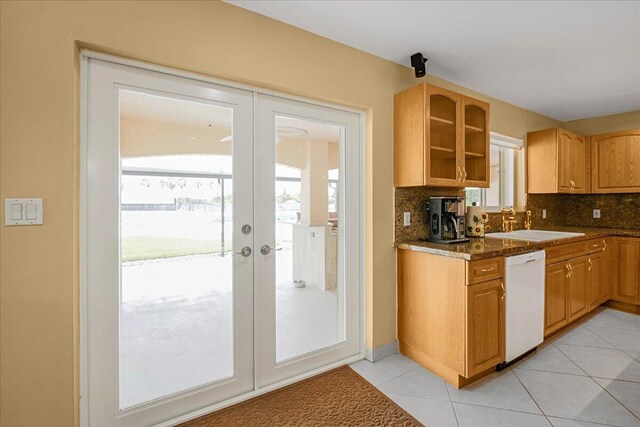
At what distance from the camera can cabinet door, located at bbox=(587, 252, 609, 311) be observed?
3291 mm

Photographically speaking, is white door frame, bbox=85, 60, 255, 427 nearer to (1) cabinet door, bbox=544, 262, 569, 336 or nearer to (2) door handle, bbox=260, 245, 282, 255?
(2) door handle, bbox=260, 245, 282, 255

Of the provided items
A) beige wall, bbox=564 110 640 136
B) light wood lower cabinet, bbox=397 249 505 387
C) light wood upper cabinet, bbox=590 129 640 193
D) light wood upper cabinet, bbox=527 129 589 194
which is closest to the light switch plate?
light wood lower cabinet, bbox=397 249 505 387

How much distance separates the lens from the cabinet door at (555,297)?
2701 millimetres

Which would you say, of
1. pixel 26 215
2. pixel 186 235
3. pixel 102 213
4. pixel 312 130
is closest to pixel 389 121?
pixel 312 130

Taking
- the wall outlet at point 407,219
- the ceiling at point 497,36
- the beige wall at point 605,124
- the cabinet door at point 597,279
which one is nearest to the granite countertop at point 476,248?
the wall outlet at point 407,219

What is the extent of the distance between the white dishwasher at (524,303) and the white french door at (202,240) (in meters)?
1.21

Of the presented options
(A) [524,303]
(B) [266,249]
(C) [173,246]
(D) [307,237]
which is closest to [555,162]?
(A) [524,303]

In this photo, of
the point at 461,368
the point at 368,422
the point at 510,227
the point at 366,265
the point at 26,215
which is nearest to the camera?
the point at 26,215

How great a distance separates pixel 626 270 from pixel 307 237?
3875mm

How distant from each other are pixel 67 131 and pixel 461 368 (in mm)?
2688

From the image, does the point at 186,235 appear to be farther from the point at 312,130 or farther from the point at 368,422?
the point at 368,422

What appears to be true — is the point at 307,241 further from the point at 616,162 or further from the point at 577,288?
the point at 616,162

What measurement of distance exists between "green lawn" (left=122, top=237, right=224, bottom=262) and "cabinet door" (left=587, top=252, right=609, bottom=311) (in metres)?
3.77

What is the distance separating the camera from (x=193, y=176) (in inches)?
77.0
